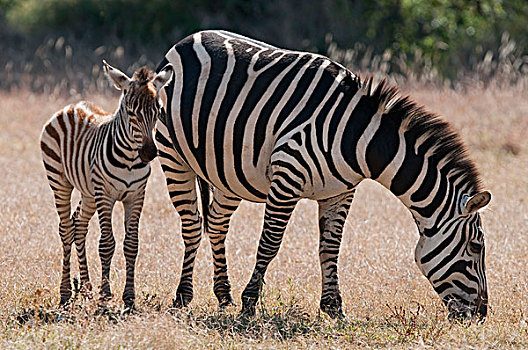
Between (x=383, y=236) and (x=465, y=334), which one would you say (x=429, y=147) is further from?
(x=383, y=236)

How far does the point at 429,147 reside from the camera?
586 cm

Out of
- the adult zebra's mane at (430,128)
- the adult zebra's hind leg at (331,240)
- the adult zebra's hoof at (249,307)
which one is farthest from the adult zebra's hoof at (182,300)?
the adult zebra's mane at (430,128)

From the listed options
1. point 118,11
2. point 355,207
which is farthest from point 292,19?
point 355,207

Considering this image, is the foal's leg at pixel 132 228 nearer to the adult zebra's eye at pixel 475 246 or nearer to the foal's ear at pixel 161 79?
the foal's ear at pixel 161 79

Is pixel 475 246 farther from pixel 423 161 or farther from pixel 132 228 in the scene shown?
pixel 132 228

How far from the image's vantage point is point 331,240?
6.62 metres

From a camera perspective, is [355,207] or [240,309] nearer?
[240,309]

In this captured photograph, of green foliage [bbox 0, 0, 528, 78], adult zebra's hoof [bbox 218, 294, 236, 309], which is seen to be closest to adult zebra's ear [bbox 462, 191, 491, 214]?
adult zebra's hoof [bbox 218, 294, 236, 309]

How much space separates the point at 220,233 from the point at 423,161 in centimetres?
224

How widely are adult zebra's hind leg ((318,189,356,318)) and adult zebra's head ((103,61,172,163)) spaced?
61.9 inches

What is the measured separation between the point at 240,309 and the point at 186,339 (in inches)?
58.0

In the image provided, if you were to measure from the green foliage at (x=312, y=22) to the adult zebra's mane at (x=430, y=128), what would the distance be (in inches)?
561

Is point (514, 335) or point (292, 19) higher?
point (292, 19)

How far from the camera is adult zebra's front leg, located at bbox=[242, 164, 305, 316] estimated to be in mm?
5969
